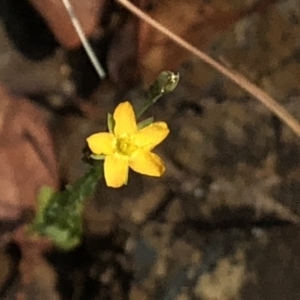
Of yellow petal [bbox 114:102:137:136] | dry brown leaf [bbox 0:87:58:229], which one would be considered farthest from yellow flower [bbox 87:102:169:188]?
dry brown leaf [bbox 0:87:58:229]

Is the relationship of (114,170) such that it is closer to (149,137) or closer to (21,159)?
(149,137)

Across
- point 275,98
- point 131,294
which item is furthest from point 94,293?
point 275,98

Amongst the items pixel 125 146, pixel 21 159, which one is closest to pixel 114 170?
pixel 125 146

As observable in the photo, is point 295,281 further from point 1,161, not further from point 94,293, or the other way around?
point 1,161

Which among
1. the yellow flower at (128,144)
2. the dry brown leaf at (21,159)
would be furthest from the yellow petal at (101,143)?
the dry brown leaf at (21,159)

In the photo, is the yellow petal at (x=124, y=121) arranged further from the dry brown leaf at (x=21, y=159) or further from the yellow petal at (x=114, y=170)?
the dry brown leaf at (x=21, y=159)

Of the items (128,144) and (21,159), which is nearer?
(128,144)

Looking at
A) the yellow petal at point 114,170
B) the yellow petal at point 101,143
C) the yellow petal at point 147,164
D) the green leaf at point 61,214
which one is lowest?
the green leaf at point 61,214
